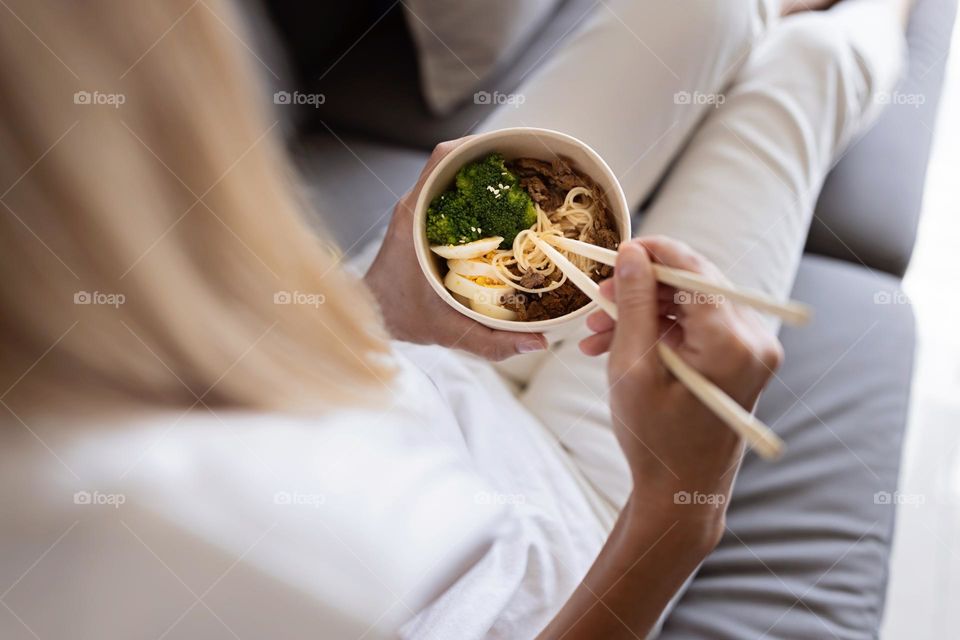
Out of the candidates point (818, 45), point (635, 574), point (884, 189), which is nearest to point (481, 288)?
point (635, 574)

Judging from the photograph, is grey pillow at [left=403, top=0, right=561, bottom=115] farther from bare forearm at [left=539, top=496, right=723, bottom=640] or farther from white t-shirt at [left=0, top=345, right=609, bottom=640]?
Answer: bare forearm at [left=539, top=496, right=723, bottom=640]

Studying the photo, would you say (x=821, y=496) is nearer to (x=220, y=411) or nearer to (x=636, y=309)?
(x=636, y=309)

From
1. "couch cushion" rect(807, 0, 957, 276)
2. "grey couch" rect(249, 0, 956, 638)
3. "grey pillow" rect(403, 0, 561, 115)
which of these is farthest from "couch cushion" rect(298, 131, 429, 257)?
"couch cushion" rect(807, 0, 957, 276)

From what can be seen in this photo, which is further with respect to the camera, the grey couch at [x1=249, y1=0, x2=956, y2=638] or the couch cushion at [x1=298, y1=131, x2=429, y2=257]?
the couch cushion at [x1=298, y1=131, x2=429, y2=257]

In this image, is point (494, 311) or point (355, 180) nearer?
point (494, 311)

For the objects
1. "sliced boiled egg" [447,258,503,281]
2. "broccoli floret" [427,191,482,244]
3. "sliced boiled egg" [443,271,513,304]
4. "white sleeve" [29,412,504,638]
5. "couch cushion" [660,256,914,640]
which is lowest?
"couch cushion" [660,256,914,640]

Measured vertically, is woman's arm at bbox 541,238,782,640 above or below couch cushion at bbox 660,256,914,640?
above

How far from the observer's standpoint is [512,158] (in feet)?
2.06

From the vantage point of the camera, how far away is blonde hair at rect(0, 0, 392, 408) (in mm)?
492

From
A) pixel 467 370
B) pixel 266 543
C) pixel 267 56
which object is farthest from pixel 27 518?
pixel 267 56

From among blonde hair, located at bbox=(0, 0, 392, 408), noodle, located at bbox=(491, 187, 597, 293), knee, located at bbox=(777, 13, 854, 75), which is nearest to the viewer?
blonde hair, located at bbox=(0, 0, 392, 408)

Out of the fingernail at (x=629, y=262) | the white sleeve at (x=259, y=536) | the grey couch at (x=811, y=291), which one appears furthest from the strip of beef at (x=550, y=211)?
the grey couch at (x=811, y=291)

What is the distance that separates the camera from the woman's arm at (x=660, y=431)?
47 cm

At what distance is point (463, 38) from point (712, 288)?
794 millimetres
